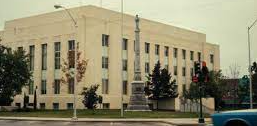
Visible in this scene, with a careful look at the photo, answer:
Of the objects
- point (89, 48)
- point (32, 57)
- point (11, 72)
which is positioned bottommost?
point (11, 72)

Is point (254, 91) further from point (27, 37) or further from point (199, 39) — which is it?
point (27, 37)

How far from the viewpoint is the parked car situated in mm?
15508

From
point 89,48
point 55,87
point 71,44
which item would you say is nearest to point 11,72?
point 55,87

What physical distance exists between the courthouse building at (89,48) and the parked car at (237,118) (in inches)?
1675

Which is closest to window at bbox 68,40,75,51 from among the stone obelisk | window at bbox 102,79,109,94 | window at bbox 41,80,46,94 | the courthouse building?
the courthouse building

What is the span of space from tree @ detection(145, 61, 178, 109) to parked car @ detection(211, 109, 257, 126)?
53.8 metres

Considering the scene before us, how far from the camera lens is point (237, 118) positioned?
15.9 meters

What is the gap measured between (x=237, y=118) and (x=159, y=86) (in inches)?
2154

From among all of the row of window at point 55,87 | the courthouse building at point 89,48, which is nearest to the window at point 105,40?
the courthouse building at point 89,48

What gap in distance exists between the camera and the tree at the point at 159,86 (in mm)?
70625

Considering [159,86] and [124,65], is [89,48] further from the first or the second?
[159,86]

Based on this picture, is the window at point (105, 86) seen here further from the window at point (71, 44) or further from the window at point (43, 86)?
the window at point (43, 86)

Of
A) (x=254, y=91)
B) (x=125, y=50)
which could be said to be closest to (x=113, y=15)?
(x=125, y=50)

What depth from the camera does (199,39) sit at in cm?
9262
